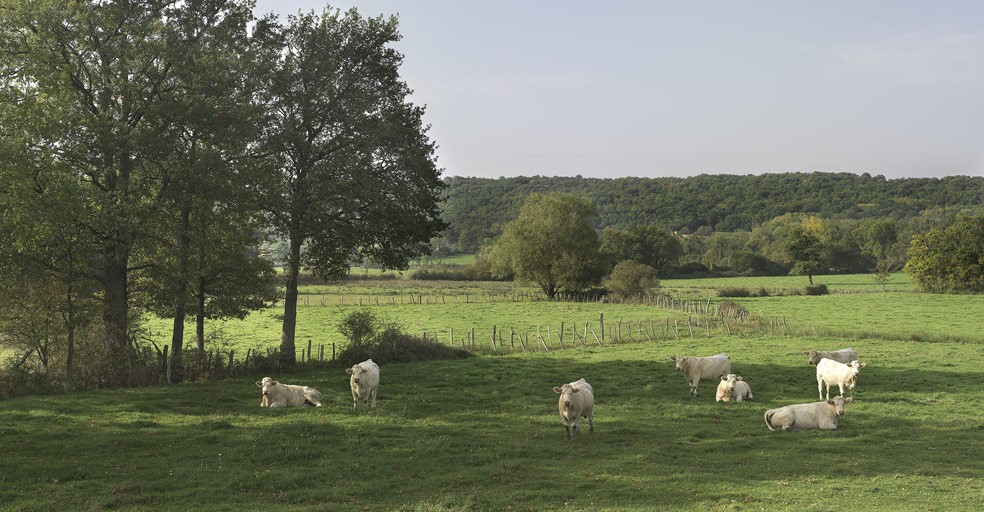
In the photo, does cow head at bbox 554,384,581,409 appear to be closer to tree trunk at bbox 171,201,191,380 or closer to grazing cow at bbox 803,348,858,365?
tree trunk at bbox 171,201,191,380

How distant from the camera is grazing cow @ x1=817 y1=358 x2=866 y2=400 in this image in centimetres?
1966

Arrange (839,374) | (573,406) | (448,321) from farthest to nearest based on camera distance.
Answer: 1. (448,321)
2. (839,374)
3. (573,406)

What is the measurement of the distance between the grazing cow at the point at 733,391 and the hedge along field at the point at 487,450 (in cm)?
54

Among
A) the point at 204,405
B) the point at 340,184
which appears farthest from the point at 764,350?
the point at 204,405

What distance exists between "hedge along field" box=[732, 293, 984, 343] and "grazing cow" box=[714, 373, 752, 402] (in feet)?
66.1

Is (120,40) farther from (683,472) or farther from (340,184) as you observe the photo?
(683,472)

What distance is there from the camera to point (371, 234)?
25.9 metres

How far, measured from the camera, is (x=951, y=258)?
6531cm

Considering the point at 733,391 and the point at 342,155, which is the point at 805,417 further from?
the point at 342,155

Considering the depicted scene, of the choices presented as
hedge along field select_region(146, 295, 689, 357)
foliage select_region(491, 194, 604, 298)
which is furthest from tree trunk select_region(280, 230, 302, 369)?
foliage select_region(491, 194, 604, 298)

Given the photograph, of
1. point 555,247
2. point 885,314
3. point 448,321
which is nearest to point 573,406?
point 448,321

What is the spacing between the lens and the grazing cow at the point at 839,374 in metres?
19.7

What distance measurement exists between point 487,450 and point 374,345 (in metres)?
14.3

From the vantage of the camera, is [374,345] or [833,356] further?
[374,345]
